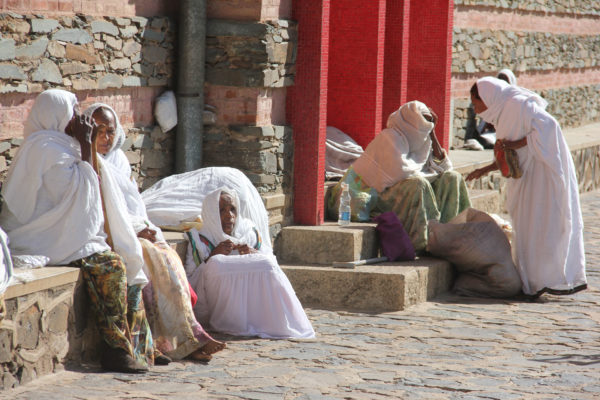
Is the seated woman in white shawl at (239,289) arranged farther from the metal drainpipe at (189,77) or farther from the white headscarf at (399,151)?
the white headscarf at (399,151)

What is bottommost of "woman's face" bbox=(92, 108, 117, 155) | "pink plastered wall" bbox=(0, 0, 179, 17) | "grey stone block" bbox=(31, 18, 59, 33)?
"woman's face" bbox=(92, 108, 117, 155)

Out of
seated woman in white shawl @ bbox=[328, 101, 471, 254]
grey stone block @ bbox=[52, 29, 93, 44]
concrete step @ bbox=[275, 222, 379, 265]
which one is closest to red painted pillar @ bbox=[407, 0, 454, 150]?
seated woman in white shawl @ bbox=[328, 101, 471, 254]

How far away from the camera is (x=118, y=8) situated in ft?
24.1

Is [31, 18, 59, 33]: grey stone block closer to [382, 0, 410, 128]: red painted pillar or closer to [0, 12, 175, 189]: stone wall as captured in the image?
[0, 12, 175, 189]: stone wall

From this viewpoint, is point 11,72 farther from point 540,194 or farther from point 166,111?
point 540,194

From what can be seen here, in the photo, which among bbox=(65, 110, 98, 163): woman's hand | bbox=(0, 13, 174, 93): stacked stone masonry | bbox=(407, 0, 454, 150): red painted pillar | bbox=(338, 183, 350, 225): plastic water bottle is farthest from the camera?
bbox=(407, 0, 454, 150): red painted pillar

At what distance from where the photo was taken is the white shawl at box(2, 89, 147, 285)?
5.67 m

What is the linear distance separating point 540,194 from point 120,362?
398 cm

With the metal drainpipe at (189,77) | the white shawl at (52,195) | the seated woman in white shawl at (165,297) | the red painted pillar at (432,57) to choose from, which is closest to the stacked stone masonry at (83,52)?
the metal drainpipe at (189,77)

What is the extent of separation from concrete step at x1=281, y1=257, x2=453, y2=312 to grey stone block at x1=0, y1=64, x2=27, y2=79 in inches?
105

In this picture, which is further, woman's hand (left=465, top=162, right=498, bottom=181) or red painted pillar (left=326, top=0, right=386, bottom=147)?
red painted pillar (left=326, top=0, right=386, bottom=147)

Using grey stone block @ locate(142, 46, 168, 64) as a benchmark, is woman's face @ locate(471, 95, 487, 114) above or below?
below

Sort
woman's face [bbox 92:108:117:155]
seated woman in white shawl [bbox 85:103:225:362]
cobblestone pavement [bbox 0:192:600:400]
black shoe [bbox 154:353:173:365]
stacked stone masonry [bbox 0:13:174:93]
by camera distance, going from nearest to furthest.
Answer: cobblestone pavement [bbox 0:192:600:400] → black shoe [bbox 154:353:173:365] → seated woman in white shawl [bbox 85:103:225:362] → woman's face [bbox 92:108:117:155] → stacked stone masonry [bbox 0:13:174:93]

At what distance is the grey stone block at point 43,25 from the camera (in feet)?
21.2
